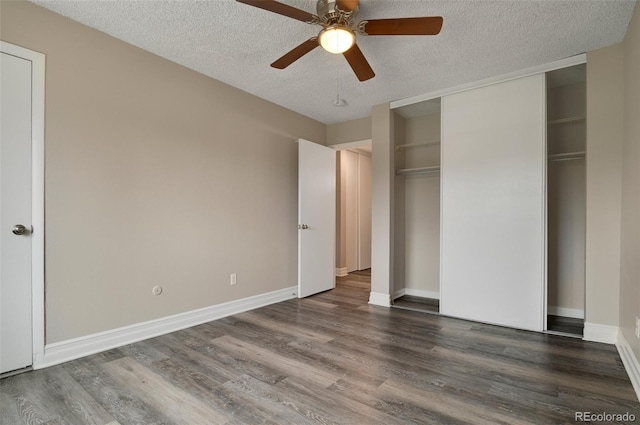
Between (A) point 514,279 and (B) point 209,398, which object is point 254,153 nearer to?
(B) point 209,398

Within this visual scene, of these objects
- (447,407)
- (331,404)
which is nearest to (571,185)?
(447,407)

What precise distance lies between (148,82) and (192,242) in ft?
5.25

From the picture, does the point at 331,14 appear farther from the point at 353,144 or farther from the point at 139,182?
the point at 353,144

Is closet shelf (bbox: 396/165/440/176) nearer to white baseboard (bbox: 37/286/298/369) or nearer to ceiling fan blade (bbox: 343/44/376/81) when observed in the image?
ceiling fan blade (bbox: 343/44/376/81)

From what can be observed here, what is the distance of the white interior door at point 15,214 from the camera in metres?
2.09

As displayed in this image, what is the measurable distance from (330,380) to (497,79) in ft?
10.9

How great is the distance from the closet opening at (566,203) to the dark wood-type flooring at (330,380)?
79cm

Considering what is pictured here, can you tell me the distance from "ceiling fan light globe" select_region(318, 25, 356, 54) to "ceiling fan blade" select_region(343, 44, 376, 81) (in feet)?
0.40

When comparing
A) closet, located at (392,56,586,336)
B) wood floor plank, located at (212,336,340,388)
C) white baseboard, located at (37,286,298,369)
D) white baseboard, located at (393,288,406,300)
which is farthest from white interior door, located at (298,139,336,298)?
wood floor plank, located at (212,336,340,388)

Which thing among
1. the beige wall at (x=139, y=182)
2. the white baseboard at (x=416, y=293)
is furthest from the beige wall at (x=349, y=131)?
the white baseboard at (x=416, y=293)

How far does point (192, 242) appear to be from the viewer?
3174 mm

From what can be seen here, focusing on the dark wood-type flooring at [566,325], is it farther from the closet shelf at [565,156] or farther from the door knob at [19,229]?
the door knob at [19,229]

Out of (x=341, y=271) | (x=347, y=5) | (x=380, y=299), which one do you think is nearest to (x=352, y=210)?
(x=341, y=271)

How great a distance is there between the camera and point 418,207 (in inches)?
175
